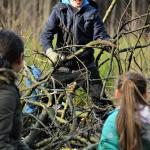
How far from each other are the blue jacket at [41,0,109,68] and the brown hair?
2387 millimetres

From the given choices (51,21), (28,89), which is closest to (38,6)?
(51,21)

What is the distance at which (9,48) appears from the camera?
10.1ft

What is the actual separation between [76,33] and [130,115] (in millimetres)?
2538

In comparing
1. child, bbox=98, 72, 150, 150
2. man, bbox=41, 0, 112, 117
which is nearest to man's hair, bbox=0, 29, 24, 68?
child, bbox=98, 72, 150, 150

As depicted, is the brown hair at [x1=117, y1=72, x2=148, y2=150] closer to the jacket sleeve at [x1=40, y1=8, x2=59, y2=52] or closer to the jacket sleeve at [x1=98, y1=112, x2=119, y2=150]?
the jacket sleeve at [x1=98, y1=112, x2=119, y2=150]

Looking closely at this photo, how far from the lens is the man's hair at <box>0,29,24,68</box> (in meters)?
3.05

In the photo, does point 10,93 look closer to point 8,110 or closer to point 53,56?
point 8,110

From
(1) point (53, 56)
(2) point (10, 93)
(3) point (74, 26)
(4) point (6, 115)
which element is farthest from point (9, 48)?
(3) point (74, 26)

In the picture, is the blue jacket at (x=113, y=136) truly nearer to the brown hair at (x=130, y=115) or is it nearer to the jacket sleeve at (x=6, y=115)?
the brown hair at (x=130, y=115)

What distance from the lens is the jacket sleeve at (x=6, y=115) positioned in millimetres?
2928

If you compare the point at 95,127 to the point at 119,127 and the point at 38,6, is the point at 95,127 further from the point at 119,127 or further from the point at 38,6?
the point at 38,6

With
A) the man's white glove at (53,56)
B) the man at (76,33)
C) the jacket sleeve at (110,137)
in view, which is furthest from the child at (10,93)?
the man at (76,33)

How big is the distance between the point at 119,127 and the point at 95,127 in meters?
1.36

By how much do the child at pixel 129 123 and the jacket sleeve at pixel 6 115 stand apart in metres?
0.51
